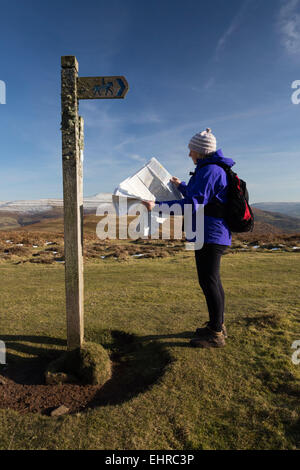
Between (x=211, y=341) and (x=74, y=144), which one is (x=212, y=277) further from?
(x=74, y=144)

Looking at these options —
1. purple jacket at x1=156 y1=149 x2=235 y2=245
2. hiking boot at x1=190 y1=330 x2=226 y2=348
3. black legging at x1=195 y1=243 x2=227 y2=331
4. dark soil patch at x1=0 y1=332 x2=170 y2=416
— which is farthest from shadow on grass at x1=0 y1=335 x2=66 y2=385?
purple jacket at x1=156 y1=149 x2=235 y2=245

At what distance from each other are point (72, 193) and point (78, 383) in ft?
7.90

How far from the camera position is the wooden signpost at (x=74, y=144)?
12.0 feet

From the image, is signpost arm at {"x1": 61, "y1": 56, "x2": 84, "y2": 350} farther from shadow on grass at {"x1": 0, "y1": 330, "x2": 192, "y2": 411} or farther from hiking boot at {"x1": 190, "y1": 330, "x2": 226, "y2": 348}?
hiking boot at {"x1": 190, "y1": 330, "x2": 226, "y2": 348}

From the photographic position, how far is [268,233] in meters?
28.1

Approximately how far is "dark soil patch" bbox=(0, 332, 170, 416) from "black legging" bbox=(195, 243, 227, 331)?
0.85m

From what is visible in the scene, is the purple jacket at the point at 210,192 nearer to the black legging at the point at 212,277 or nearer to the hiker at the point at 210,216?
the hiker at the point at 210,216

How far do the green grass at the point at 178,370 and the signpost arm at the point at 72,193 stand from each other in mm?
842

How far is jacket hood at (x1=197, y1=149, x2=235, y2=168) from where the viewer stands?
372 cm

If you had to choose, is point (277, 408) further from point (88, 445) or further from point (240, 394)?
point (88, 445)

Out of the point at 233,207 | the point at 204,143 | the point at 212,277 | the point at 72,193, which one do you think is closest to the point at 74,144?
the point at 72,193

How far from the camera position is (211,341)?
155 inches
